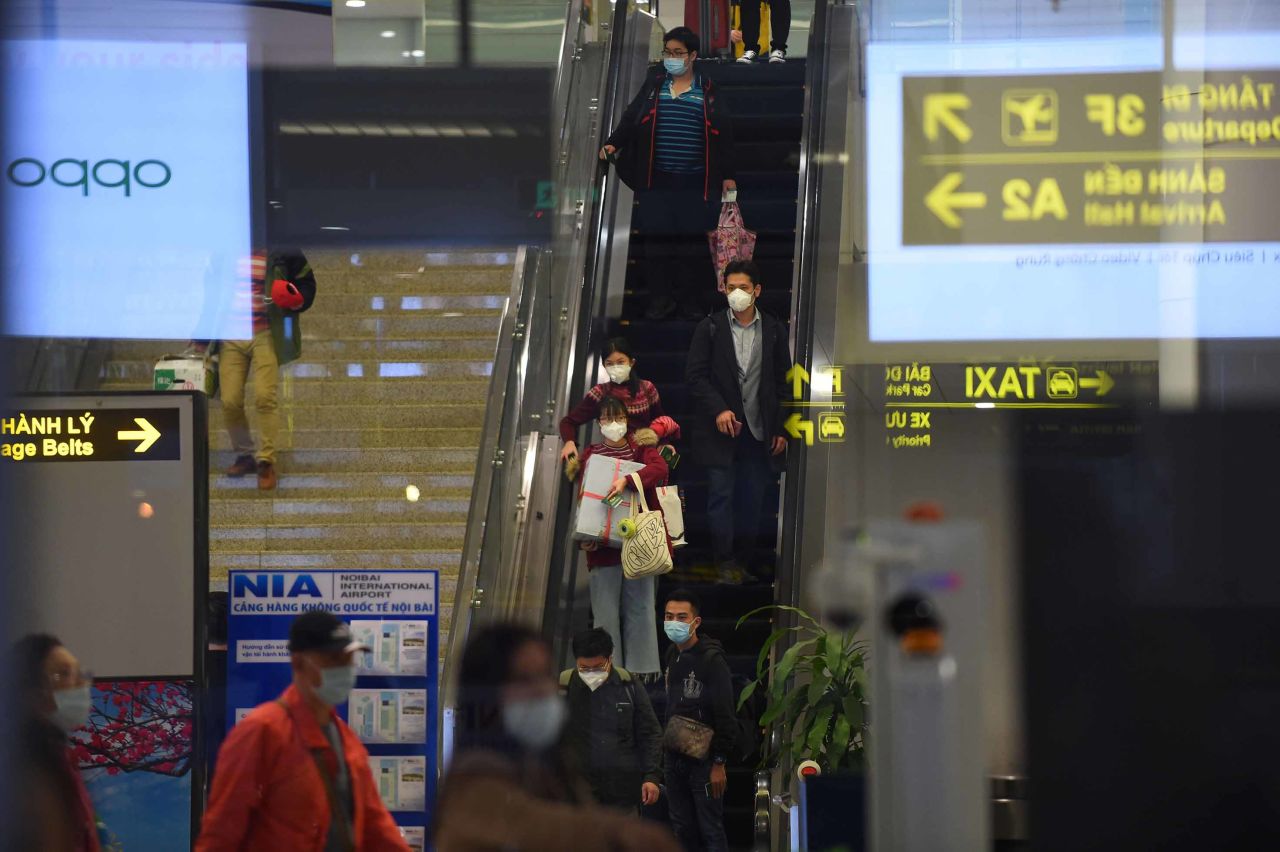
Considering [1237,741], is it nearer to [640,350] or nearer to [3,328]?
[3,328]

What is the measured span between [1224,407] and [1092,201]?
2297 mm

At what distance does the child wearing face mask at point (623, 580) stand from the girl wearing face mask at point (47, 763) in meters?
2.65

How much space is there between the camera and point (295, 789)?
137 inches

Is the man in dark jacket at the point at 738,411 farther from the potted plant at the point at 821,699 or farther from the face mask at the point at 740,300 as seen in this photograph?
the potted plant at the point at 821,699

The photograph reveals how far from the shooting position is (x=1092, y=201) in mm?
4074

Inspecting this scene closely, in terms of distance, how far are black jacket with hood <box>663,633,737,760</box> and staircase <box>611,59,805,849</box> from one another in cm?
45

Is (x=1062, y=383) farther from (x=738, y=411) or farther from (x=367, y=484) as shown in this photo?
(x=367, y=484)

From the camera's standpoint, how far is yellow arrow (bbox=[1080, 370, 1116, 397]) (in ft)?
13.1

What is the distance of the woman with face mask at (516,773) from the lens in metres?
3.20

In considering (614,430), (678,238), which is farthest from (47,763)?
(678,238)

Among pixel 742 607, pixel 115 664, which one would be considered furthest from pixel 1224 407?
pixel 742 607

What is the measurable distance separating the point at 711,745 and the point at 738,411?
4.82 feet

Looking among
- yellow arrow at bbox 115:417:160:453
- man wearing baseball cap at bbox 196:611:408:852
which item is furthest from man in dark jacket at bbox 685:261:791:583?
man wearing baseball cap at bbox 196:611:408:852

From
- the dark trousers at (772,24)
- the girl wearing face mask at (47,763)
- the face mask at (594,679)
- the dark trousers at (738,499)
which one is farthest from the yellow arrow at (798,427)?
the dark trousers at (772,24)
